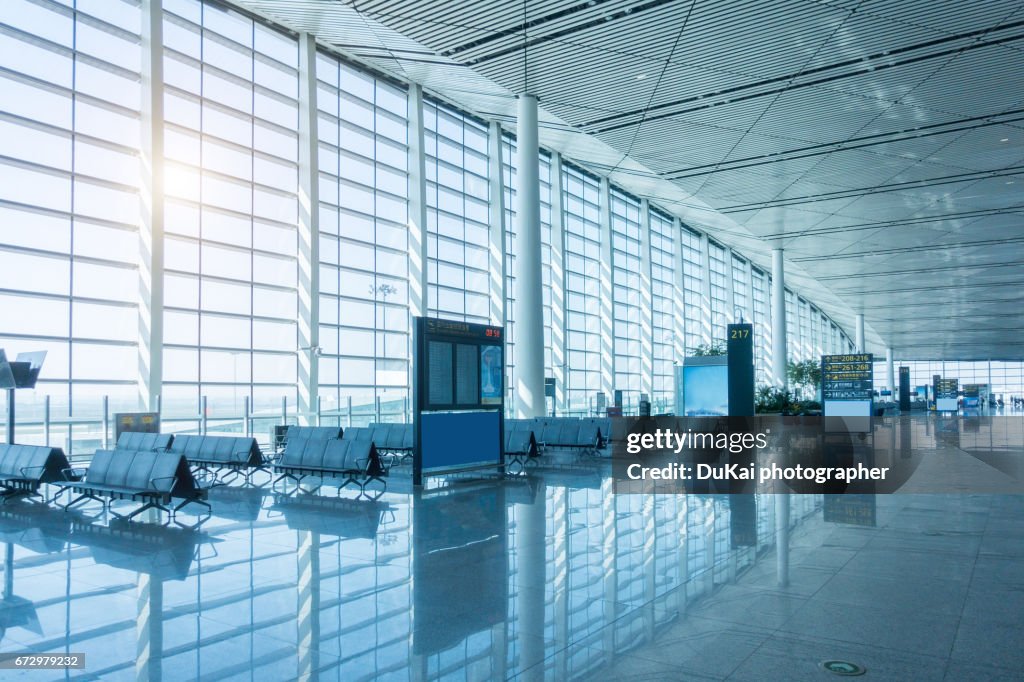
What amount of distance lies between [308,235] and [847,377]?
1564 cm

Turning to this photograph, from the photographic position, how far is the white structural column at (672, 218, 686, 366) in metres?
42.9

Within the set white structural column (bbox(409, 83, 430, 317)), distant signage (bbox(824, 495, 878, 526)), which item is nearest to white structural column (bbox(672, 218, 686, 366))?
white structural column (bbox(409, 83, 430, 317))

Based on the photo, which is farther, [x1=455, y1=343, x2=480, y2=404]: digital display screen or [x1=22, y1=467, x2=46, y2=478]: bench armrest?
[x1=455, y1=343, x2=480, y2=404]: digital display screen

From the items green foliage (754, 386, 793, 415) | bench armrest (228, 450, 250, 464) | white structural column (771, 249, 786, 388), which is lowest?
bench armrest (228, 450, 250, 464)

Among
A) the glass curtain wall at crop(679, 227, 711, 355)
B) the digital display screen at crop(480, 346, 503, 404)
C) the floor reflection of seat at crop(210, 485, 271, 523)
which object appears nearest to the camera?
the floor reflection of seat at crop(210, 485, 271, 523)

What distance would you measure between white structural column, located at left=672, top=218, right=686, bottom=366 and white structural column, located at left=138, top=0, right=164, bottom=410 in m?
29.8

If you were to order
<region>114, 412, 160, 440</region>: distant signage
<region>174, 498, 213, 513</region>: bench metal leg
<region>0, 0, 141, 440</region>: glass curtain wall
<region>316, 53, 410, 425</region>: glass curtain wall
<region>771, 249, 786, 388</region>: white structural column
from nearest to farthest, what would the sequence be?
<region>174, 498, 213, 513</region>: bench metal leg → <region>114, 412, 160, 440</region>: distant signage → <region>0, 0, 141, 440</region>: glass curtain wall → <region>316, 53, 410, 425</region>: glass curtain wall → <region>771, 249, 786, 388</region>: white structural column

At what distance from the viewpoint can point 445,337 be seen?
46.1 ft

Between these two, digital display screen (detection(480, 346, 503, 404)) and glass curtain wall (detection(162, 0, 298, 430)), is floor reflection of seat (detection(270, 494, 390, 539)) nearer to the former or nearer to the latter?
digital display screen (detection(480, 346, 503, 404))

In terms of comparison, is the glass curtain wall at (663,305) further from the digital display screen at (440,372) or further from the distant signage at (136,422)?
the distant signage at (136,422)

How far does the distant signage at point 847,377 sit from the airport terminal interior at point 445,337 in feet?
0.29

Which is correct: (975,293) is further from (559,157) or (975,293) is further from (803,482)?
(803,482)

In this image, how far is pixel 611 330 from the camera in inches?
1436

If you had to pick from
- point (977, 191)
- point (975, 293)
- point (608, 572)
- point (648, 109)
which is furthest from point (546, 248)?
point (975, 293)
